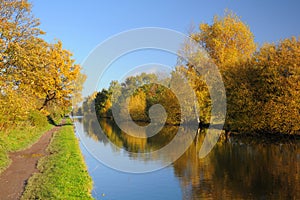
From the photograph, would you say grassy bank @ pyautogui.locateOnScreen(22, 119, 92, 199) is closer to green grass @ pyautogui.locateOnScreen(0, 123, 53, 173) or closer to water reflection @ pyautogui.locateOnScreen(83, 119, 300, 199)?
green grass @ pyautogui.locateOnScreen(0, 123, 53, 173)

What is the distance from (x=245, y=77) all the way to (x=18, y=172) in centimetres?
2458

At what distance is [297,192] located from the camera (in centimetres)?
1081

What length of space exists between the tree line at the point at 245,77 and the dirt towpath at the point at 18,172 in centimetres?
2002

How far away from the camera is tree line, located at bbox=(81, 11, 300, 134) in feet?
86.7

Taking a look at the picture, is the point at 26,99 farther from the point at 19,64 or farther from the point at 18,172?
the point at 18,172

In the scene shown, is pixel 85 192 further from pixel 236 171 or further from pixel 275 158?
pixel 275 158

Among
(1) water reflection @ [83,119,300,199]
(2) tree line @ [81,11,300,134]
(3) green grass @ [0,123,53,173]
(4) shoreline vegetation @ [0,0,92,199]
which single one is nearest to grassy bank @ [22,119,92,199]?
(4) shoreline vegetation @ [0,0,92,199]

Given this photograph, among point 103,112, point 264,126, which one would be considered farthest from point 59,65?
point 103,112

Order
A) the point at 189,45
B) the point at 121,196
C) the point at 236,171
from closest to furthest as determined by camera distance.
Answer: the point at 121,196
the point at 236,171
the point at 189,45

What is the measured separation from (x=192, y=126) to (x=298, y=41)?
20.9 metres

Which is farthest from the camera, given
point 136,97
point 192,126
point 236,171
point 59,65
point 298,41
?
point 136,97

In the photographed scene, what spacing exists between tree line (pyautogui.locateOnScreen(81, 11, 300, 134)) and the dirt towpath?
20.0m

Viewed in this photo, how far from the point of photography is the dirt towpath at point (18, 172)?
10.4 m

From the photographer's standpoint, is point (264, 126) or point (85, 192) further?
point (264, 126)
